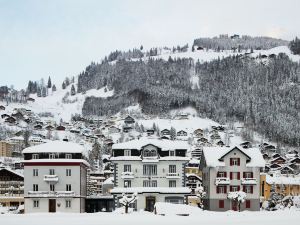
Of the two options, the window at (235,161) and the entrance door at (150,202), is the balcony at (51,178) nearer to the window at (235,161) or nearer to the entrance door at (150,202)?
the entrance door at (150,202)

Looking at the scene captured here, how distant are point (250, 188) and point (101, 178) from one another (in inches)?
2598

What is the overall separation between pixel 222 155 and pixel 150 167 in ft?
34.2

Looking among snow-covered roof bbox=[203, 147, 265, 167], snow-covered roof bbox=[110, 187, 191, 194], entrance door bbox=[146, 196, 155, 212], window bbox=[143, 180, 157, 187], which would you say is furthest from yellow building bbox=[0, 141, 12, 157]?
entrance door bbox=[146, 196, 155, 212]

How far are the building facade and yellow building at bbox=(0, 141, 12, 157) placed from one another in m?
102

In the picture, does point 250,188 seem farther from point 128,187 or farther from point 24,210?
point 24,210

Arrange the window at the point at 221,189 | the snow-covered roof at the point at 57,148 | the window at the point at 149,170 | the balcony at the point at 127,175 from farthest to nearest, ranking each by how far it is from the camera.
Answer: the window at the point at 221,189
the window at the point at 149,170
the balcony at the point at 127,175
the snow-covered roof at the point at 57,148

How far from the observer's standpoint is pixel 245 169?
7594 cm

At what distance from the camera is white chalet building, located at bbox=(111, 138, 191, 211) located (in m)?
71.8

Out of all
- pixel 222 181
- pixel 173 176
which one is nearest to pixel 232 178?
pixel 222 181

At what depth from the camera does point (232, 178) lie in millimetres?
75812

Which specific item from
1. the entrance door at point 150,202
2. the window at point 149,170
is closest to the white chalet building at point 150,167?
the window at point 149,170

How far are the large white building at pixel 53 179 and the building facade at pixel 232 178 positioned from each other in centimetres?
1725

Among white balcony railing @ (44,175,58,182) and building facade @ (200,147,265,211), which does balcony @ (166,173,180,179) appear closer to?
building facade @ (200,147,265,211)

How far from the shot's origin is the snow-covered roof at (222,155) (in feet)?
249
